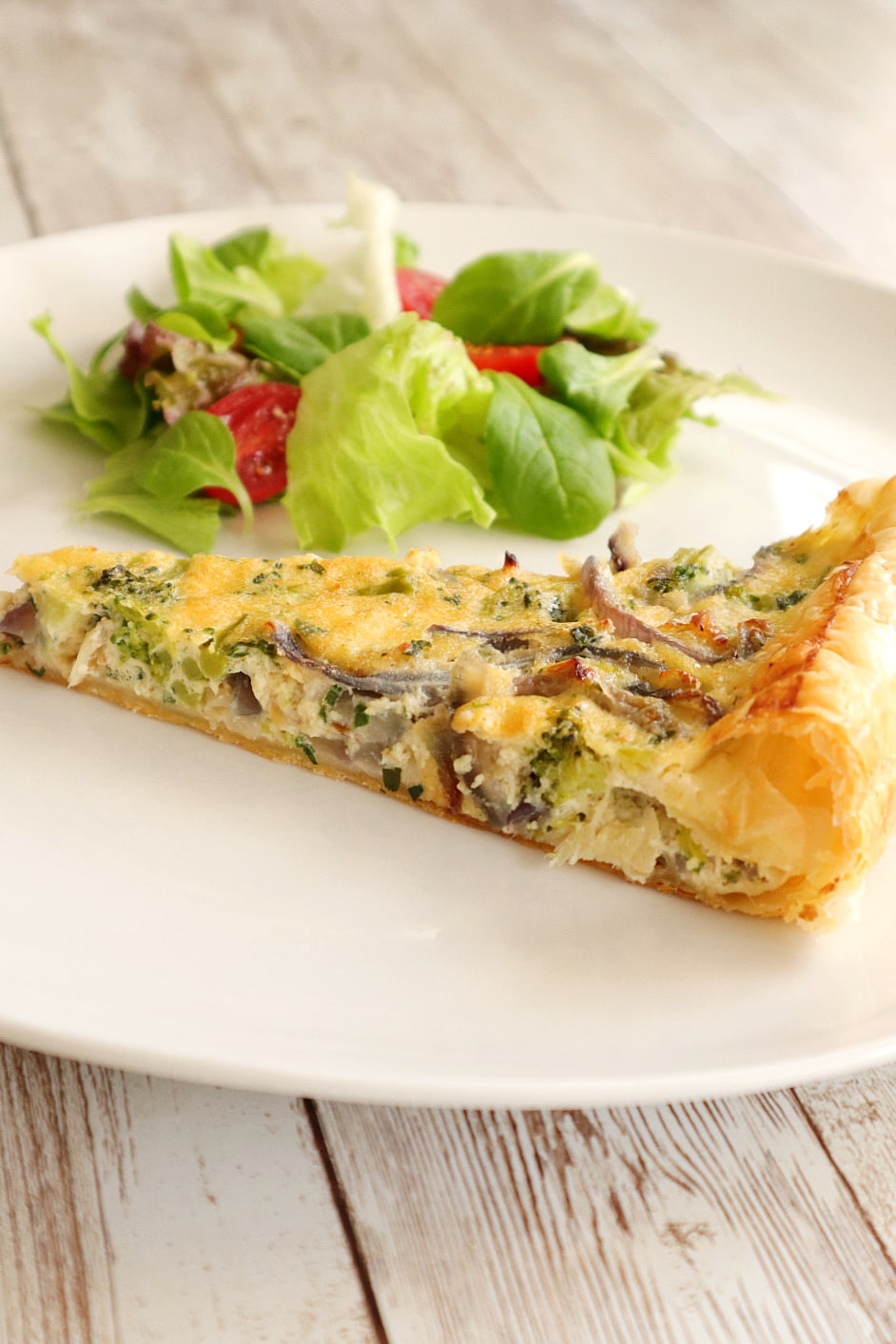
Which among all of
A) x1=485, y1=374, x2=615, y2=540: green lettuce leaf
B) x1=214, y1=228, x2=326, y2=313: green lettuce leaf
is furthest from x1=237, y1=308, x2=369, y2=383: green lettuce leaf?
x1=485, y1=374, x2=615, y2=540: green lettuce leaf

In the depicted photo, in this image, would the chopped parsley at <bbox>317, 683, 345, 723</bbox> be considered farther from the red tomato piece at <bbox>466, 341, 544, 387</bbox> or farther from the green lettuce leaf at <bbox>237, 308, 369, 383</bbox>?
the red tomato piece at <bbox>466, 341, 544, 387</bbox>

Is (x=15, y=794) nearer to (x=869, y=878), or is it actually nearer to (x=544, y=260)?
(x=869, y=878)

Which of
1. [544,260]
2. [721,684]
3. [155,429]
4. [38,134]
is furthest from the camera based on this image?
[38,134]

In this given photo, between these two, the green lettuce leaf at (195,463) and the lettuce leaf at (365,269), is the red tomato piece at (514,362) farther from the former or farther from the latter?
the green lettuce leaf at (195,463)

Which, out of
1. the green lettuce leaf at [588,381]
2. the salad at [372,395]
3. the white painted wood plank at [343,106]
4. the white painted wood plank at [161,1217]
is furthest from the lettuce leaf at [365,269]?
the white painted wood plank at [161,1217]

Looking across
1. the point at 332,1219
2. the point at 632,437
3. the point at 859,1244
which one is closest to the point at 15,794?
the point at 332,1219

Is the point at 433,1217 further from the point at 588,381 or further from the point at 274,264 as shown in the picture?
the point at 274,264
